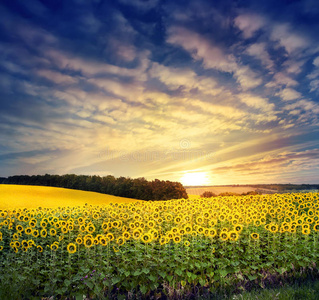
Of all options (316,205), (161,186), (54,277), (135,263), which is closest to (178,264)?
(135,263)

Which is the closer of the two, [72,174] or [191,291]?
[191,291]

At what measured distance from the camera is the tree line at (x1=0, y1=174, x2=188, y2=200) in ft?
94.7

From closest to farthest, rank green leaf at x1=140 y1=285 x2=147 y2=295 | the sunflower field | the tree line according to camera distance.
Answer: green leaf at x1=140 y1=285 x2=147 y2=295 → the sunflower field → the tree line

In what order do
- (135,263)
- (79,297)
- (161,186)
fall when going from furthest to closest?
(161,186) → (135,263) → (79,297)

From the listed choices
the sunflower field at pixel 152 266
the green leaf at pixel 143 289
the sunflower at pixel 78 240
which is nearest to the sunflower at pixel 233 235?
the sunflower field at pixel 152 266

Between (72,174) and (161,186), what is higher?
(72,174)

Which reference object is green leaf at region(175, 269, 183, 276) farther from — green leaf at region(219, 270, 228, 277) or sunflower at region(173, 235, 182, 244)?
green leaf at region(219, 270, 228, 277)

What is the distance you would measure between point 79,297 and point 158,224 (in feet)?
11.8

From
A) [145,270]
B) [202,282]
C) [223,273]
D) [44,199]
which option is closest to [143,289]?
[145,270]

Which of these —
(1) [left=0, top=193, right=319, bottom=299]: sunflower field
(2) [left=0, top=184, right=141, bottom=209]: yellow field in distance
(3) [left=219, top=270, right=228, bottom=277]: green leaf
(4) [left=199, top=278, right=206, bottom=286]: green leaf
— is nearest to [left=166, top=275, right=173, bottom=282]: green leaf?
(1) [left=0, top=193, right=319, bottom=299]: sunflower field

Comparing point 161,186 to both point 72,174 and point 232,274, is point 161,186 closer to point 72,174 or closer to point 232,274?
point 72,174

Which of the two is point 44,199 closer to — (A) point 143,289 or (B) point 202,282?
(A) point 143,289

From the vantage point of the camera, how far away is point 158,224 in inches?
369

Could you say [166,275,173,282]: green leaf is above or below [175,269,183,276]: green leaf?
below
